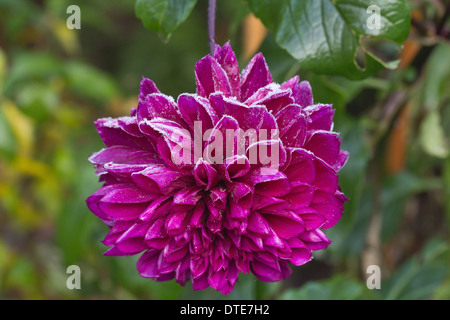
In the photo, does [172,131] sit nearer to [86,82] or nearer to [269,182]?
[269,182]

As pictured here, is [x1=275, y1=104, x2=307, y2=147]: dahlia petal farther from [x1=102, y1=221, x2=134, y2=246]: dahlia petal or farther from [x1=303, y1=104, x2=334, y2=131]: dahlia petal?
[x1=102, y1=221, x2=134, y2=246]: dahlia petal

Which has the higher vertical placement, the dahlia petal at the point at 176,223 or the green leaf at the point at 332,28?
the green leaf at the point at 332,28

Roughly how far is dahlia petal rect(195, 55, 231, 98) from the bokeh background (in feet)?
0.50

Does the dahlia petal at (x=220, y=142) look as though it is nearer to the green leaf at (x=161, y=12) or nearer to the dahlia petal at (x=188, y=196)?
the dahlia petal at (x=188, y=196)

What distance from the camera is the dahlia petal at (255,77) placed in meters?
0.45

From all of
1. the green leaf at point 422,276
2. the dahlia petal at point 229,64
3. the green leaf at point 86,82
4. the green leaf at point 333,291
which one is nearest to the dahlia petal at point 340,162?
the dahlia petal at point 229,64

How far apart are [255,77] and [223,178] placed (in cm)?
10

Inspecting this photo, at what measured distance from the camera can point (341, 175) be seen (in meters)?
Answer: 0.71

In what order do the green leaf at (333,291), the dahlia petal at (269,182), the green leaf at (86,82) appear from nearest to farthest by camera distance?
the dahlia petal at (269,182) < the green leaf at (333,291) < the green leaf at (86,82)

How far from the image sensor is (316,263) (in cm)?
111

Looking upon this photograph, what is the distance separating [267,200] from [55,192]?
944 millimetres

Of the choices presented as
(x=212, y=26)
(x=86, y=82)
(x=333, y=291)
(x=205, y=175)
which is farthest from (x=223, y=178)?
(x=86, y=82)
